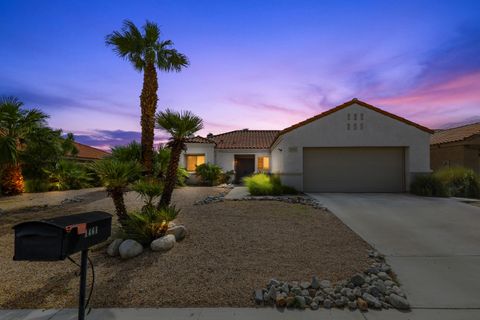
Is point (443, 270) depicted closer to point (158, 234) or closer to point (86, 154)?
point (158, 234)

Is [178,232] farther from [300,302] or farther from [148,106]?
[148,106]

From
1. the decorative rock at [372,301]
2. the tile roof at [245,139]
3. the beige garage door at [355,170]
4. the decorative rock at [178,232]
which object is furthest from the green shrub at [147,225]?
the tile roof at [245,139]

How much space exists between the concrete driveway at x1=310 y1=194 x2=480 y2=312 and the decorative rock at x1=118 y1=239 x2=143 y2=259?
4628 millimetres

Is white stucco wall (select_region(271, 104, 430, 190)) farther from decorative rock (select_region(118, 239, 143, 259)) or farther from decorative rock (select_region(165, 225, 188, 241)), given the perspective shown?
decorative rock (select_region(118, 239, 143, 259))

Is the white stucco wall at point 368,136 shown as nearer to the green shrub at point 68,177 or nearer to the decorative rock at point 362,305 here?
the decorative rock at point 362,305

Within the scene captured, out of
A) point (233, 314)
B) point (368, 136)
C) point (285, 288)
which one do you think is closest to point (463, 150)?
point (368, 136)

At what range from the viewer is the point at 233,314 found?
12.0 ft

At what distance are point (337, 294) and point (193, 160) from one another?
20188 millimetres

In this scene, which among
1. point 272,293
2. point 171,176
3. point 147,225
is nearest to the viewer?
point 272,293

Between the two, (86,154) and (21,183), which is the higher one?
(86,154)

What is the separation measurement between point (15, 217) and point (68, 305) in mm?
7478

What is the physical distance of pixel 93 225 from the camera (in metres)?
3.18

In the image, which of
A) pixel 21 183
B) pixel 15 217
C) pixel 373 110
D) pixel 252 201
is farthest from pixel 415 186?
pixel 21 183

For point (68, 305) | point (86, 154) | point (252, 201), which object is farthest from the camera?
point (86, 154)
